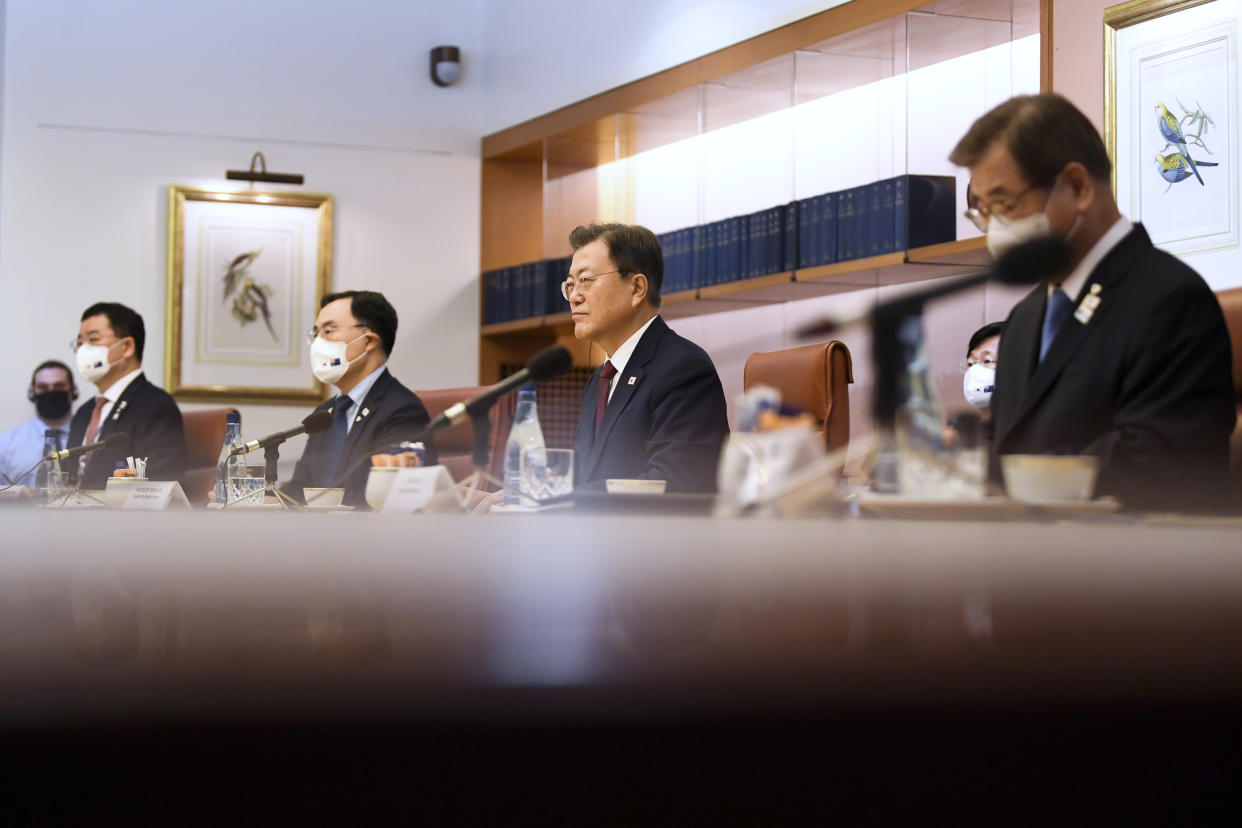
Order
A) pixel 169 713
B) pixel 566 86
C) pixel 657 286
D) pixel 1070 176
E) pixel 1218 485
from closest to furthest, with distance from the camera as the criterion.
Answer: pixel 169 713
pixel 1218 485
pixel 1070 176
pixel 657 286
pixel 566 86

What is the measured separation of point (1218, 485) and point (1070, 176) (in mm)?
261

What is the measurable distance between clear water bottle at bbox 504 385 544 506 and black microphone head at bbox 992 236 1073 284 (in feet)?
2.36

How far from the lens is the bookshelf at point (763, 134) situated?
3.90 metres

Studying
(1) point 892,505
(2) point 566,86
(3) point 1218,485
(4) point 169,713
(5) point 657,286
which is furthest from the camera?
(2) point 566,86

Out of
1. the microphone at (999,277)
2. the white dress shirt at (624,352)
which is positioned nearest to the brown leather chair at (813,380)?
the microphone at (999,277)

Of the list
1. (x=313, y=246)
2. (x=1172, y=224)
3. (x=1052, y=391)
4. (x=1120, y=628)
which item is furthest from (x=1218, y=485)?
(x=313, y=246)

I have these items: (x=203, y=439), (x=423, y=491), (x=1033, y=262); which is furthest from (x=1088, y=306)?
(x=203, y=439)

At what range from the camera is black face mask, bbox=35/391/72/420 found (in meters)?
5.45

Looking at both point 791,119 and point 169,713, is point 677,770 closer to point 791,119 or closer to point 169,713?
point 169,713

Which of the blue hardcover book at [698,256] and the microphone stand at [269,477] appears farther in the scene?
the blue hardcover book at [698,256]

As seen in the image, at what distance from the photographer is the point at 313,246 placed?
6.07 m

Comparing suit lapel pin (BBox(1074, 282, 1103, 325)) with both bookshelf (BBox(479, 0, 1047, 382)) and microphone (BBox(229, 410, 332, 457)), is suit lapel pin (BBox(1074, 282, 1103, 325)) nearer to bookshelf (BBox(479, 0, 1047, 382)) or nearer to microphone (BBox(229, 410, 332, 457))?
microphone (BBox(229, 410, 332, 457))

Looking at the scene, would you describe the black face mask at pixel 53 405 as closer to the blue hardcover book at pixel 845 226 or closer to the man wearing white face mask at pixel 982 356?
the blue hardcover book at pixel 845 226

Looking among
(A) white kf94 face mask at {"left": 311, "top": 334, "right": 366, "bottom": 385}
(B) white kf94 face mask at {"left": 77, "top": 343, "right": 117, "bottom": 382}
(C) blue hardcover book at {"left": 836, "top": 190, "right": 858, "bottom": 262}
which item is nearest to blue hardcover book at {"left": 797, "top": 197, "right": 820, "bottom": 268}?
(C) blue hardcover book at {"left": 836, "top": 190, "right": 858, "bottom": 262}
